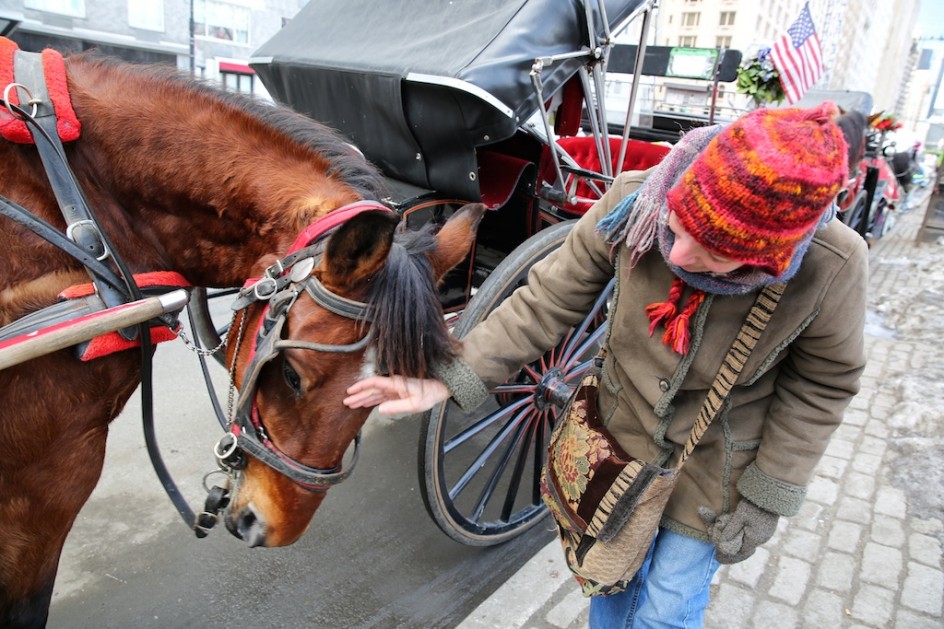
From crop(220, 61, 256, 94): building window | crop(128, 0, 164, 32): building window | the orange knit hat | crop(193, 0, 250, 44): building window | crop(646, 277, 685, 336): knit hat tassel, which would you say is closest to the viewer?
the orange knit hat

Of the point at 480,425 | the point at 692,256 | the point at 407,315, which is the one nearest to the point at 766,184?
the point at 692,256

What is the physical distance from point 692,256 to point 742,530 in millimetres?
763

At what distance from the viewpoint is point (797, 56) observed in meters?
4.92

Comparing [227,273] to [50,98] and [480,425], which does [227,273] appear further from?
[480,425]

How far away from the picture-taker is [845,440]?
3.86m

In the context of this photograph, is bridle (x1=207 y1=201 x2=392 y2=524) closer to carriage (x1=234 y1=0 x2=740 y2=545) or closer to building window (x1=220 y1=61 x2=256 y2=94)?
carriage (x1=234 y1=0 x2=740 y2=545)

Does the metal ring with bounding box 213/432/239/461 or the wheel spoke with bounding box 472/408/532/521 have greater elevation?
the metal ring with bounding box 213/432/239/461

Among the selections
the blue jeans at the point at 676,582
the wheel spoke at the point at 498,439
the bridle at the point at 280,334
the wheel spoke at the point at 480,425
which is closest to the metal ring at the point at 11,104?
the bridle at the point at 280,334

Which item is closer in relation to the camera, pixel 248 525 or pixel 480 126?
pixel 248 525

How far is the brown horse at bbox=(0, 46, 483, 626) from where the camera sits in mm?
1368

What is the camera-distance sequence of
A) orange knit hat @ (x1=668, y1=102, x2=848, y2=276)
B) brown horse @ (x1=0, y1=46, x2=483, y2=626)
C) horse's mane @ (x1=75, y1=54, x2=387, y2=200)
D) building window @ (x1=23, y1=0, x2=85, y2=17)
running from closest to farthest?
orange knit hat @ (x1=668, y1=102, x2=848, y2=276) → brown horse @ (x1=0, y1=46, x2=483, y2=626) → horse's mane @ (x1=75, y1=54, x2=387, y2=200) → building window @ (x1=23, y1=0, x2=85, y2=17)

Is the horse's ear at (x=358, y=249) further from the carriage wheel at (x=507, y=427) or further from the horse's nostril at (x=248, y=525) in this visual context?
the carriage wheel at (x=507, y=427)

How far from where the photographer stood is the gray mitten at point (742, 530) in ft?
5.13

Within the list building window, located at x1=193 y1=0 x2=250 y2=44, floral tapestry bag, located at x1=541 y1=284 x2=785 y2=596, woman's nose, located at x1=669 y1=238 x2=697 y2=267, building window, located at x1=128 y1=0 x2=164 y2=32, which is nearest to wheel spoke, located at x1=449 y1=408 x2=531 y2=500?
floral tapestry bag, located at x1=541 y1=284 x2=785 y2=596
